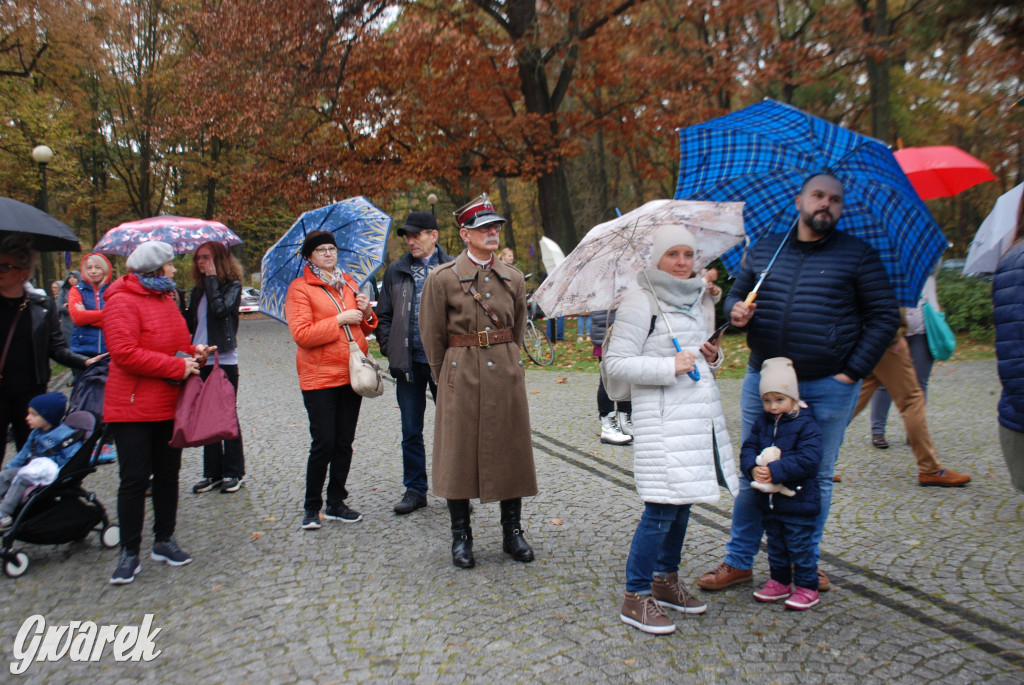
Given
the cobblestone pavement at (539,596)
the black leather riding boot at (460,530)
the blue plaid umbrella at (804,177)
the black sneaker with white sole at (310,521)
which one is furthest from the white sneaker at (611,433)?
the blue plaid umbrella at (804,177)

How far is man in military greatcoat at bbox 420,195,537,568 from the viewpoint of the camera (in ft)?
13.7

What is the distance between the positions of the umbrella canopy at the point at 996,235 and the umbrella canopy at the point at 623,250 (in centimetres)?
101

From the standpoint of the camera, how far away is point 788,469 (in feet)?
10.8

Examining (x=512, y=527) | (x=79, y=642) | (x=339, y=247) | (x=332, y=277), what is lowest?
(x=79, y=642)

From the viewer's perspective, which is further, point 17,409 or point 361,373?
point 17,409

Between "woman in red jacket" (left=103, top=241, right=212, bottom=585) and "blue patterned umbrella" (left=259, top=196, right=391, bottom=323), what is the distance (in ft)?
3.36

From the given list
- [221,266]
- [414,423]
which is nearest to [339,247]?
[221,266]

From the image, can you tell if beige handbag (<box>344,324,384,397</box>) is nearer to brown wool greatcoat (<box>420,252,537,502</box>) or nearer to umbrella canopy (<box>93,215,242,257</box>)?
brown wool greatcoat (<box>420,252,537,502</box>)

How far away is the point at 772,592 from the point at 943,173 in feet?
13.2

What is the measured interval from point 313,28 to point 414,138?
12.7 ft

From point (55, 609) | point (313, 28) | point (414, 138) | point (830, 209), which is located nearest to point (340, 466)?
point (55, 609)

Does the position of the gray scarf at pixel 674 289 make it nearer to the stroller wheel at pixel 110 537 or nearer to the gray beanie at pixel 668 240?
the gray beanie at pixel 668 240

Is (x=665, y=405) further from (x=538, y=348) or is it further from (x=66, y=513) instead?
(x=538, y=348)

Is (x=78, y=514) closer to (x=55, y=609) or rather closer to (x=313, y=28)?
(x=55, y=609)
